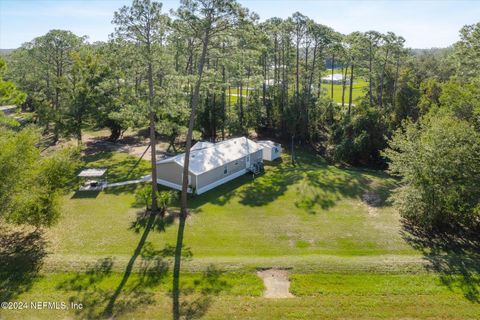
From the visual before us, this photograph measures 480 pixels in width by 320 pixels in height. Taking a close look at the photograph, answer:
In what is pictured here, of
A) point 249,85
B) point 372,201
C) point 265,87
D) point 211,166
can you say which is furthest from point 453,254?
point 265,87

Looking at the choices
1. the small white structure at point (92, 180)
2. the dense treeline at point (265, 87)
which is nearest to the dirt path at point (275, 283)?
the dense treeline at point (265, 87)

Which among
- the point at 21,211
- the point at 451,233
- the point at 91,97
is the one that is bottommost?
the point at 451,233

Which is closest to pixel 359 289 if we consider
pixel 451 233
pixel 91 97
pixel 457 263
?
pixel 457 263

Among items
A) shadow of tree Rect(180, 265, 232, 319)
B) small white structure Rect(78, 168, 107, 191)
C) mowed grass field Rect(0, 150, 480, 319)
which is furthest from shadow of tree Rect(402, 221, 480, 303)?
small white structure Rect(78, 168, 107, 191)

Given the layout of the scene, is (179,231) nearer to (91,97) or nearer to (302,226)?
(302,226)

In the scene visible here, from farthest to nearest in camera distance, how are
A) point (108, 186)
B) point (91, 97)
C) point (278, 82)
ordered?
point (278, 82) < point (91, 97) < point (108, 186)

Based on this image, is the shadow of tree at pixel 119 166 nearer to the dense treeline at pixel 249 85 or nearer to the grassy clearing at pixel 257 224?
the grassy clearing at pixel 257 224

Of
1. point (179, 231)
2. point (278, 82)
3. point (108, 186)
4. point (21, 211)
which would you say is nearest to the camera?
point (21, 211)
